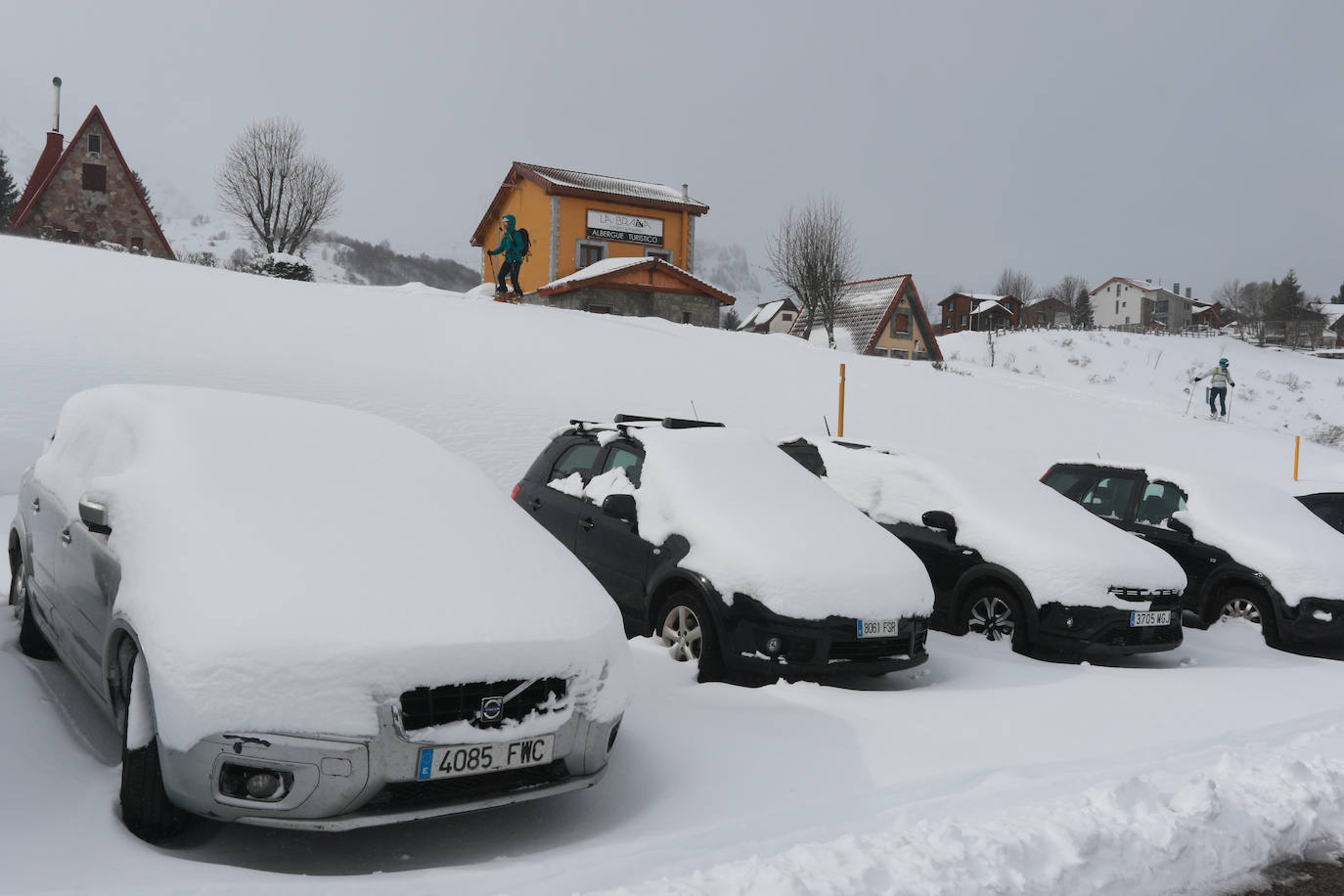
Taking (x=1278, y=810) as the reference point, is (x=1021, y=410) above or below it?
above

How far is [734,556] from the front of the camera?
18.0 feet

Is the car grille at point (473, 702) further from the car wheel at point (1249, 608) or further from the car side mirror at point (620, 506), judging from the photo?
the car wheel at point (1249, 608)

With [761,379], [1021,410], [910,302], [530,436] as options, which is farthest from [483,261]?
[530,436]

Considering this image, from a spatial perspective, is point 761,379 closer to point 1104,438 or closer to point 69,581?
point 1104,438

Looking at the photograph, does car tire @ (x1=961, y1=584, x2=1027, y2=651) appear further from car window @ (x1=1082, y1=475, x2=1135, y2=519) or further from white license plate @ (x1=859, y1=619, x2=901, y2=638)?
car window @ (x1=1082, y1=475, x2=1135, y2=519)

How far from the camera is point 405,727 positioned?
9.85 feet

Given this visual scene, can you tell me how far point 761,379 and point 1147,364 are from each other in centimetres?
4504

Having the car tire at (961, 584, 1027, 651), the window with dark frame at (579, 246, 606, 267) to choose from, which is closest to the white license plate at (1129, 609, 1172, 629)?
the car tire at (961, 584, 1027, 651)

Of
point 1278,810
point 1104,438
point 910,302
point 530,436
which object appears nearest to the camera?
point 1278,810

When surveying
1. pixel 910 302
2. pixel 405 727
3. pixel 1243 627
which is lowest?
pixel 1243 627

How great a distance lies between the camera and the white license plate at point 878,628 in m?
5.37

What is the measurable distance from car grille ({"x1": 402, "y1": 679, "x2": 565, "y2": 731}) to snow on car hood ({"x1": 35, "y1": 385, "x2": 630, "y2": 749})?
0.04 meters

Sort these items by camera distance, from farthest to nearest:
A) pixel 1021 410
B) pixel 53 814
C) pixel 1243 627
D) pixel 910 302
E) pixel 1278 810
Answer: pixel 910 302 < pixel 1021 410 < pixel 1243 627 < pixel 1278 810 < pixel 53 814

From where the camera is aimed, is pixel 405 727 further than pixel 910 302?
No
